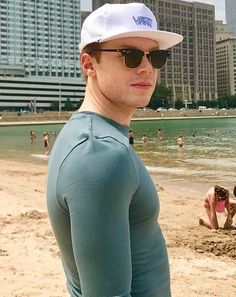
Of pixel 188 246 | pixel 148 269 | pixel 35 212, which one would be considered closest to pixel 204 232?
pixel 188 246

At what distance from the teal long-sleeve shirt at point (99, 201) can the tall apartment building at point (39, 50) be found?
481ft

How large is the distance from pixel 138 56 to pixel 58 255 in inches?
206

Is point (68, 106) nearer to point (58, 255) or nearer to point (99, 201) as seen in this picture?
point (58, 255)

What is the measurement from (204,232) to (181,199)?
4671 millimetres

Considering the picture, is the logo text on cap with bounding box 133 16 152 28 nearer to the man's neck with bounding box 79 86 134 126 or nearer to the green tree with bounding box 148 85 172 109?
the man's neck with bounding box 79 86 134 126

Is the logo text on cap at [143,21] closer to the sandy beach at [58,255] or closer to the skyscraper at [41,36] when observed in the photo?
the sandy beach at [58,255]

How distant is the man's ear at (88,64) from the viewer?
1.81 meters

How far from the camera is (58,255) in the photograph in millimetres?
6496

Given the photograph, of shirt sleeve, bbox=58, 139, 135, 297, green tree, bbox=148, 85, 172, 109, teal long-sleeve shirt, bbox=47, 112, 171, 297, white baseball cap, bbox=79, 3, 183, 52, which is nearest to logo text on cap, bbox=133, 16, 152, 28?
white baseball cap, bbox=79, 3, 183, 52

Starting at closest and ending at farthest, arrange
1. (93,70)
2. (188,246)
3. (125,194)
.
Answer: (125,194) < (93,70) < (188,246)

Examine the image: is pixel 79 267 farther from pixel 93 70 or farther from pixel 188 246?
pixel 188 246

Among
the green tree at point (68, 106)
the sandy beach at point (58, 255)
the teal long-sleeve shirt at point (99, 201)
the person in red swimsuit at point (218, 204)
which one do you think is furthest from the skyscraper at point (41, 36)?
the teal long-sleeve shirt at point (99, 201)

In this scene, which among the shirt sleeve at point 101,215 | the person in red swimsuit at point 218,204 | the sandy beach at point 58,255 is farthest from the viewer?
the person in red swimsuit at point 218,204

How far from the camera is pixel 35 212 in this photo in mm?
9828
